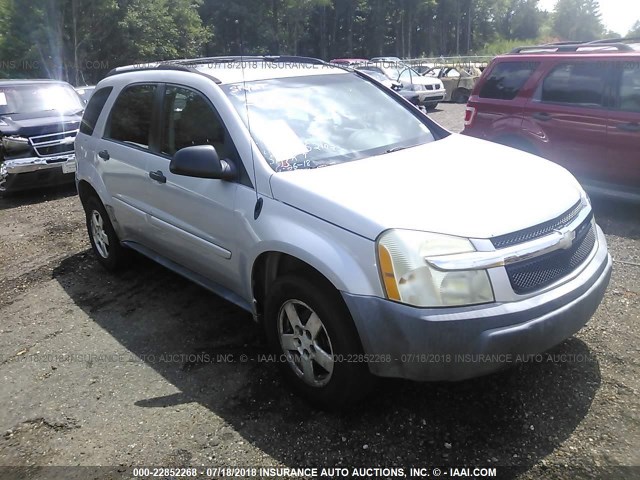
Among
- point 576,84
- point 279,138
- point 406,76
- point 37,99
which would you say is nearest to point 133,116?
point 279,138

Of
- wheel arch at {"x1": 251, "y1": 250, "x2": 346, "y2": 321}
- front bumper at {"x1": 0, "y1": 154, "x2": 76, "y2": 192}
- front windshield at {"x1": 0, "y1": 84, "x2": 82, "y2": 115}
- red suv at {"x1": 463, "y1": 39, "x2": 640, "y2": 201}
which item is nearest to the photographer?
wheel arch at {"x1": 251, "y1": 250, "x2": 346, "y2": 321}

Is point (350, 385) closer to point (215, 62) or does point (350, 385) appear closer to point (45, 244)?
point (215, 62)

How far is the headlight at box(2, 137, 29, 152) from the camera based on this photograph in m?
8.32

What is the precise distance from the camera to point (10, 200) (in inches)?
342

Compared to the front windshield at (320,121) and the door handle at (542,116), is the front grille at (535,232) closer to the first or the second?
the front windshield at (320,121)

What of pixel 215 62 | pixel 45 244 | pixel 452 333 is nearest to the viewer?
pixel 452 333

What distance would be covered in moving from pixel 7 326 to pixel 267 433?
2709 mm

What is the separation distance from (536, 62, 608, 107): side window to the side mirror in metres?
4.67

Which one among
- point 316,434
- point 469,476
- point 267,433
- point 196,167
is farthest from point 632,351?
point 196,167

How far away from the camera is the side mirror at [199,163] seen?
3111 mm

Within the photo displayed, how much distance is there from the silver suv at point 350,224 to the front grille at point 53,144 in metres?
5.07

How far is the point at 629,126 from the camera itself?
18.5ft

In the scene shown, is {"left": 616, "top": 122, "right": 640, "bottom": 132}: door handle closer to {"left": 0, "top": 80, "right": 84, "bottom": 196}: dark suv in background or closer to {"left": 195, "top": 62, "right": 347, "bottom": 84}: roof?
{"left": 195, "top": 62, "right": 347, "bottom": 84}: roof

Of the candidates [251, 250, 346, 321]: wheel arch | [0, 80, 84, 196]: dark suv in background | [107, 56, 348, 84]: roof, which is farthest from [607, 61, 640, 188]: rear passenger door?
[0, 80, 84, 196]: dark suv in background
